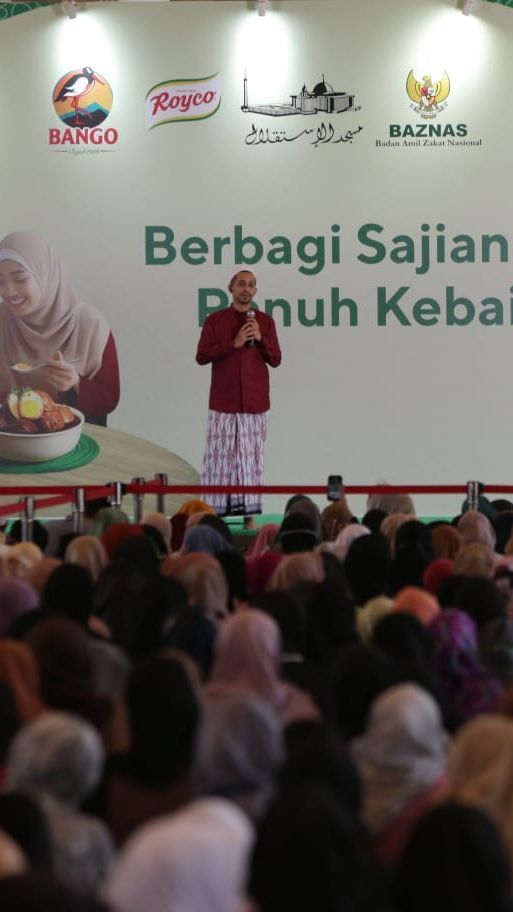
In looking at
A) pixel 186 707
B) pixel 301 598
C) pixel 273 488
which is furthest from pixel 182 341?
pixel 186 707

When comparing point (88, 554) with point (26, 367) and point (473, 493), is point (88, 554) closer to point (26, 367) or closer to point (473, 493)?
point (473, 493)

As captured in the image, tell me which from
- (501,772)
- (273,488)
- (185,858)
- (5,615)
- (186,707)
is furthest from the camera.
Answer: (273,488)

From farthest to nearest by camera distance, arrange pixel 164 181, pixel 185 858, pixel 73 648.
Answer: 1. pixel 164 181
2. pixel 73 648
3. pixel 185 858

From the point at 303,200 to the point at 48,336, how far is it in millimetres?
2266

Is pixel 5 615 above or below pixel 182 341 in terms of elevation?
below

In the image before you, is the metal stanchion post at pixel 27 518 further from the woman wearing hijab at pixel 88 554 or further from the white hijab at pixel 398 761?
the white hijab at pixel 398 761

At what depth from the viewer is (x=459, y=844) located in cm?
222

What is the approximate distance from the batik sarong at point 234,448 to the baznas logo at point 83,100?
8.51ft

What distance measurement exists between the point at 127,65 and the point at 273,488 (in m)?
5.06

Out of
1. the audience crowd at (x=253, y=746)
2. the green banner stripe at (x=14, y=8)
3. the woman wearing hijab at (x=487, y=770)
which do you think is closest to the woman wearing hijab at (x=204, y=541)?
the audience crowd at (x=253, y=746)

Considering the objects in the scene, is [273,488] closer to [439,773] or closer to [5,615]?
[5,615]

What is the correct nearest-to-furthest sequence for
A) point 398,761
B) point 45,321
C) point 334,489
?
1. point 398,761
2. point 334,489
3. point 45,321

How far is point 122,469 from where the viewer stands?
11430mm

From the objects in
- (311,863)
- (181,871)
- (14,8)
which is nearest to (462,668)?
(311,863)
